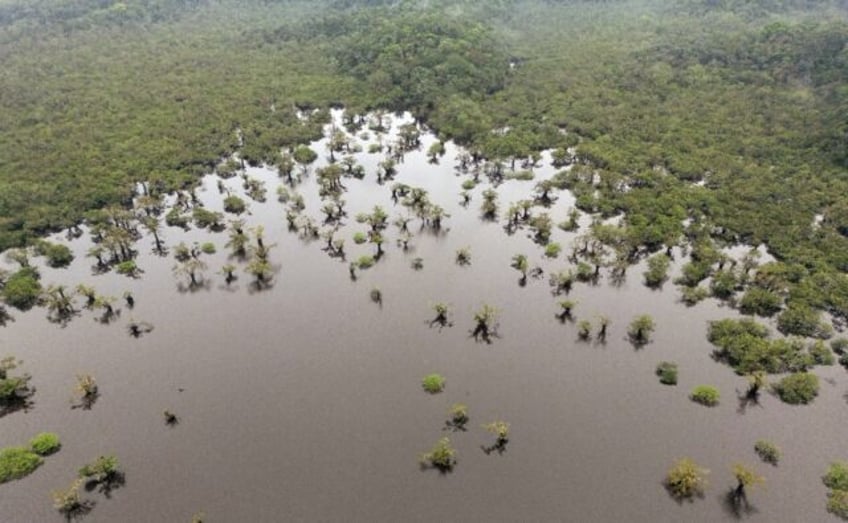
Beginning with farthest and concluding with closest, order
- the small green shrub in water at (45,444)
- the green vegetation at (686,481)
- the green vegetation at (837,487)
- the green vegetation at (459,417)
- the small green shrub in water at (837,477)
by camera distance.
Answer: the green vegetation at (459,417) < the small green shrub in water at (45,444) < the small green shrub in water at (837,477) < the green vegetation at (686,481) < the green vegetation at (837,487)

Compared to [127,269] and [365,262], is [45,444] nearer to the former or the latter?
[127,269]

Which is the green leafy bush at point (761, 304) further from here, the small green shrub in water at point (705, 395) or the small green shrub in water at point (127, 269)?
the small green shrub in water at point (127, 269)

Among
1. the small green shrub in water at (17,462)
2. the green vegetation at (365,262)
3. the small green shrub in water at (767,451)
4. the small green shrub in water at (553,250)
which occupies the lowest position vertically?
the small green shrub in water at (767,451)

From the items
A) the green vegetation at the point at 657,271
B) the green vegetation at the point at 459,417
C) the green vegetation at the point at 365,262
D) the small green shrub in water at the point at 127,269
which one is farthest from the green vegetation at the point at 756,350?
the small green shrub in water at the point at 127,269

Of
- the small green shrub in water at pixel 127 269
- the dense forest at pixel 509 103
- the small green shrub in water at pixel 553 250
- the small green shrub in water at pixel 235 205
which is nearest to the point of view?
the small green shrub in water at pixel 127 269

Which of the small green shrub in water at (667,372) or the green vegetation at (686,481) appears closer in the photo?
the green vegetation at (686,481)

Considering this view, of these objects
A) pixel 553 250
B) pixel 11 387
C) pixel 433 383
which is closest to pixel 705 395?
pixel 433 383

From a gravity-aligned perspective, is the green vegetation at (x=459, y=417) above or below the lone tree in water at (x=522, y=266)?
below

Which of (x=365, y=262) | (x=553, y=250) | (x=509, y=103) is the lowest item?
(x=553, y=250)
